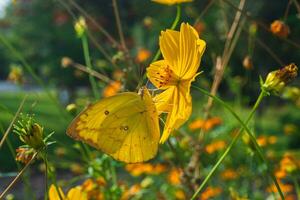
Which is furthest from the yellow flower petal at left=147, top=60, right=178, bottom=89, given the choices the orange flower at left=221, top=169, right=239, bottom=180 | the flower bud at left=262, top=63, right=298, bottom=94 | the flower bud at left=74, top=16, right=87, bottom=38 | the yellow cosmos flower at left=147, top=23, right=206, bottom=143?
the orange flower at left=221, top=169, right=239, bottom=180

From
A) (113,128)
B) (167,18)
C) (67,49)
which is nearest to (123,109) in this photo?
(113,128)

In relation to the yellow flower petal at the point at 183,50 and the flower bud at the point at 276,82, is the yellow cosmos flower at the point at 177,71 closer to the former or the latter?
the yellow flower petal at the point at 183,50

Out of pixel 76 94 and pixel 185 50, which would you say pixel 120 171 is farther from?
pixel 76 94

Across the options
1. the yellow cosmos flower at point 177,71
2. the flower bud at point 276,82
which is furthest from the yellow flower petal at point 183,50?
the flower bud at point 276,82

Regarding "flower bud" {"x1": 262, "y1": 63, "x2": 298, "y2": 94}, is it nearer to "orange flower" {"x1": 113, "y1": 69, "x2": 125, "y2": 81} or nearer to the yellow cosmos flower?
the yellow cosmos flower

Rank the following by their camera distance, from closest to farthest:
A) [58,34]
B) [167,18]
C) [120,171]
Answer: [120,171] < [167,18] < [58,34]

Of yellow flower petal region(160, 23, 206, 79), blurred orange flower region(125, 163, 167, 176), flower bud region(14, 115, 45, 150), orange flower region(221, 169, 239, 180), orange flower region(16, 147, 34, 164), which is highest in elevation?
yellow flower petal region(160, 23, 206, 79)
